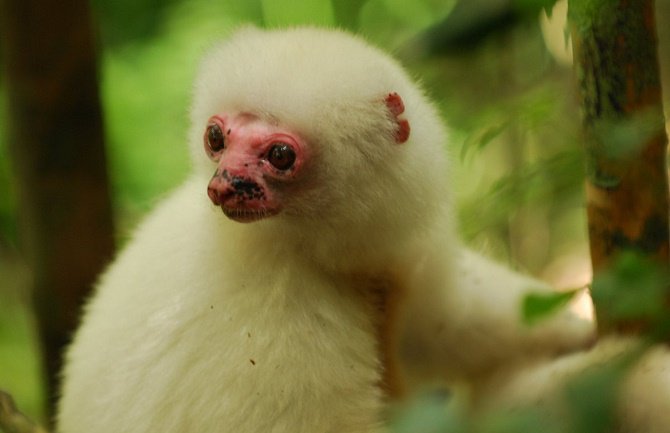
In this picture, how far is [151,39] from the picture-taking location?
213 inches

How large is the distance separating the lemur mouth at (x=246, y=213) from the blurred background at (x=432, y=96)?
623 millimetres

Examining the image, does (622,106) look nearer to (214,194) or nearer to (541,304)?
(214,194)

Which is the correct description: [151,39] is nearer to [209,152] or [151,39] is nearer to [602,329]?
[209,152]

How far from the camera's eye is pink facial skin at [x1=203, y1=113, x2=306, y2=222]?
2.12 meters

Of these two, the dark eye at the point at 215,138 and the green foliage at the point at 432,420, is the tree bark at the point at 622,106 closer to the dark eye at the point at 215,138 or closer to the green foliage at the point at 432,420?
the dark eye at the point at 215,138

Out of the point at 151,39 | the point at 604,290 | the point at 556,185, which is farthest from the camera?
the point at 151,39

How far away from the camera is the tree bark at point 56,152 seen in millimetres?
3100

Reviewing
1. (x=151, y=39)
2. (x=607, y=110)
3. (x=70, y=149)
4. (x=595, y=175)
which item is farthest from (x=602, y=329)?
(x=151, y=39)

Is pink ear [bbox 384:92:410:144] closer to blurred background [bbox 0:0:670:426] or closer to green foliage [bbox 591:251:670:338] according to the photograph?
blurred background [bbox 0:0:670:426]

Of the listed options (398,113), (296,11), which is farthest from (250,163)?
(296,11)

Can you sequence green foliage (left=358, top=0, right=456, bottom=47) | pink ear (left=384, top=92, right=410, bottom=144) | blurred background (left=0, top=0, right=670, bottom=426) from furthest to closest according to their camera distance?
green foliage (left=358, top=0, right=456, bottom=47)
blurred background (left=0, top=0, right=670, bottom=426)
pink ear (left=384, top=92, right=410, bottom=144)

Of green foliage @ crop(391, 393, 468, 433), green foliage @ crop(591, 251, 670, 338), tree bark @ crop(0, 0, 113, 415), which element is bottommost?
tree bark @ crop(0, 0, 113, 415)

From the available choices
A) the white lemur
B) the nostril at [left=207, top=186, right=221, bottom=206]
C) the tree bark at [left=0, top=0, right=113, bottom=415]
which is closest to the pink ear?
the white lemur

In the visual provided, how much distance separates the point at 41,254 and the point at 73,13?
888mm
